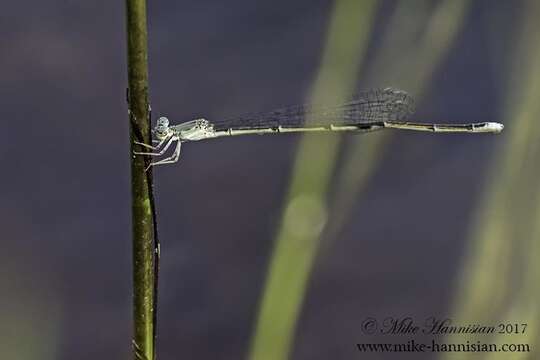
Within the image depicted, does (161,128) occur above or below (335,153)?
above

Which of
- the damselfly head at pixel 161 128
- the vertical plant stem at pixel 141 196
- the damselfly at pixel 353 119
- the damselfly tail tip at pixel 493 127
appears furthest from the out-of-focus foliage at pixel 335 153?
the vertical plant stem at pixel 141 196

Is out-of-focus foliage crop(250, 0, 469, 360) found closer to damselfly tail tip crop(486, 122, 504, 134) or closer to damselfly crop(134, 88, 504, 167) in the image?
damselfly crop(134, 88, 504, 167)

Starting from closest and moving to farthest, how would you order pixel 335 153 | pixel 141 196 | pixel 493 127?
pixel 141 196 < pixel 493 127 < pixel 335 153

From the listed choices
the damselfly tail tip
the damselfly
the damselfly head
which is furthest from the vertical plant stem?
the damselfly tail tip

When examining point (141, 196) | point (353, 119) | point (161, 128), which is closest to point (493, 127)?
point (353, 119)

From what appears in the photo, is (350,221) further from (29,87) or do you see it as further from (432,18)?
(29,87)

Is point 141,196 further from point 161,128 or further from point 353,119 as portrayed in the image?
point 353,119

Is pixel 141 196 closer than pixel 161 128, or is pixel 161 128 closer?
pixel 141 196

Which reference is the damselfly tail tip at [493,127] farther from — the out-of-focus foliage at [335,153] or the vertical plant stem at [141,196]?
the vertical plant stem at [141,196]
